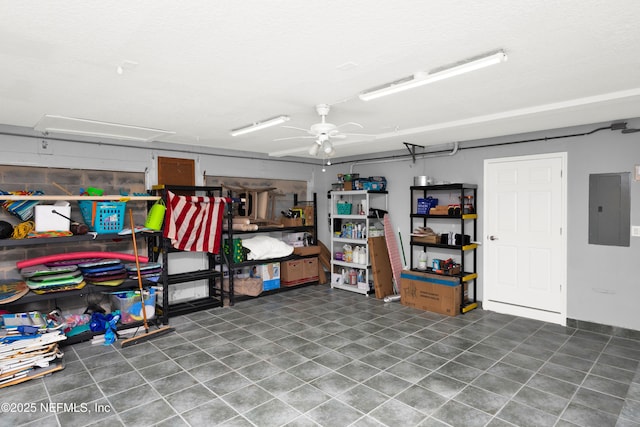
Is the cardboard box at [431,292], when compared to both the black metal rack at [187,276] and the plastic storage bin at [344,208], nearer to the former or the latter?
the plastic storage bin at [344,208]

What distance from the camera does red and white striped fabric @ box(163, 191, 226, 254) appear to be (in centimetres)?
504

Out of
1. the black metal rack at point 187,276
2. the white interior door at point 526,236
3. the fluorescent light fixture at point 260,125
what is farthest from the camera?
the black metal rack at point 187,276

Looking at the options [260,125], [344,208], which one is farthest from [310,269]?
[260,125]

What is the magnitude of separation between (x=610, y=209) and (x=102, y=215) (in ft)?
19.0

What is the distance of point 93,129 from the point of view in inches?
176

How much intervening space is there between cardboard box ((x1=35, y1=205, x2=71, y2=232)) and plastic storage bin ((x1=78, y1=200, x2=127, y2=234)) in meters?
0.24

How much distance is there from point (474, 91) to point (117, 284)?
13.8 ft

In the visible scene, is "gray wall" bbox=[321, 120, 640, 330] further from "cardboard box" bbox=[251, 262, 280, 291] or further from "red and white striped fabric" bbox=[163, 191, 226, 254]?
"red and white striped fabric" bbox=[163, 191, 226, 254]

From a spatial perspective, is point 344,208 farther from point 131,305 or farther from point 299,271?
point 131,305

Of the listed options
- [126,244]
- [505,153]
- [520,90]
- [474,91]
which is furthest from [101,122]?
[505,153]

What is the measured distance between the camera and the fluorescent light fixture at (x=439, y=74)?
2266 millimetres

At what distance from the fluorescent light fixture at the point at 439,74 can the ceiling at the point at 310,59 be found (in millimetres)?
60

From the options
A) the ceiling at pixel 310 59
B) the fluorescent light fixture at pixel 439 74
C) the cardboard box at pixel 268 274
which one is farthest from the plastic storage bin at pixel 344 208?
the fluorescent light fixture at pixel 439 74

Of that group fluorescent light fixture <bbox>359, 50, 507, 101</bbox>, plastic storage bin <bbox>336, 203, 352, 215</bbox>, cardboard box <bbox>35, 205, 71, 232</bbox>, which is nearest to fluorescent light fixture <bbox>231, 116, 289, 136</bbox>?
fluorescent light fixture <bbox>359, 50, 507, 101</bbox>
